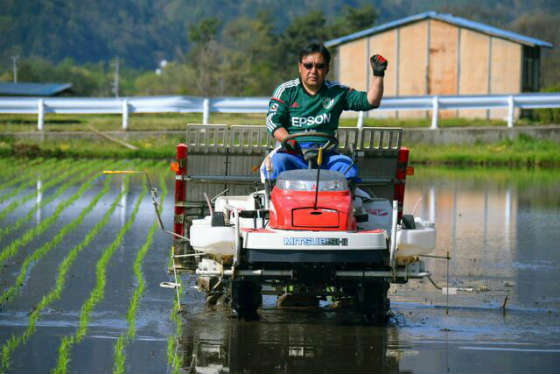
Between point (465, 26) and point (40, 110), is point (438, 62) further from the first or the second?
point (40, 110)

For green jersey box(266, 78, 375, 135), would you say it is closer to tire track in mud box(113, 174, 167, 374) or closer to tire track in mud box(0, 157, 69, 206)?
tire track in mud box(113, 174, 167, 374)

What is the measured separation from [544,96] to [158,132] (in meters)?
10.6

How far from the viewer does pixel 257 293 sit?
8.76 m

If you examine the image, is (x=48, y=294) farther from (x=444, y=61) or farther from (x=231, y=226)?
(x=444, y=61)

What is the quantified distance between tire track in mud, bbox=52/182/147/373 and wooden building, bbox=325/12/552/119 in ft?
91.7

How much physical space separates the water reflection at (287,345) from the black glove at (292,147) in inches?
52.5

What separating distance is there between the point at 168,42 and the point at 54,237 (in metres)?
187

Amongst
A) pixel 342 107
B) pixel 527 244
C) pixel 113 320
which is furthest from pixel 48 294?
pixel 527 244

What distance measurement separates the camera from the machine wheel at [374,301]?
8.65 metres

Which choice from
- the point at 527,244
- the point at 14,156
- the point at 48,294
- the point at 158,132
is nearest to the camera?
the point at 48,294

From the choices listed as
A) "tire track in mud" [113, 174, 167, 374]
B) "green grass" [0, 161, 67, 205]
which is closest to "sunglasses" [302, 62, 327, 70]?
"tire track in mud" [113, 174, 167, 374]

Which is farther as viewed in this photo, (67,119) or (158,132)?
(67,119)

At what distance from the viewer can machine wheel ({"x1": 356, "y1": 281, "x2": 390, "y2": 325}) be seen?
8.65 m

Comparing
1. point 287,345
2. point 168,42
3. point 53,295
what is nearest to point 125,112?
point 53,295
